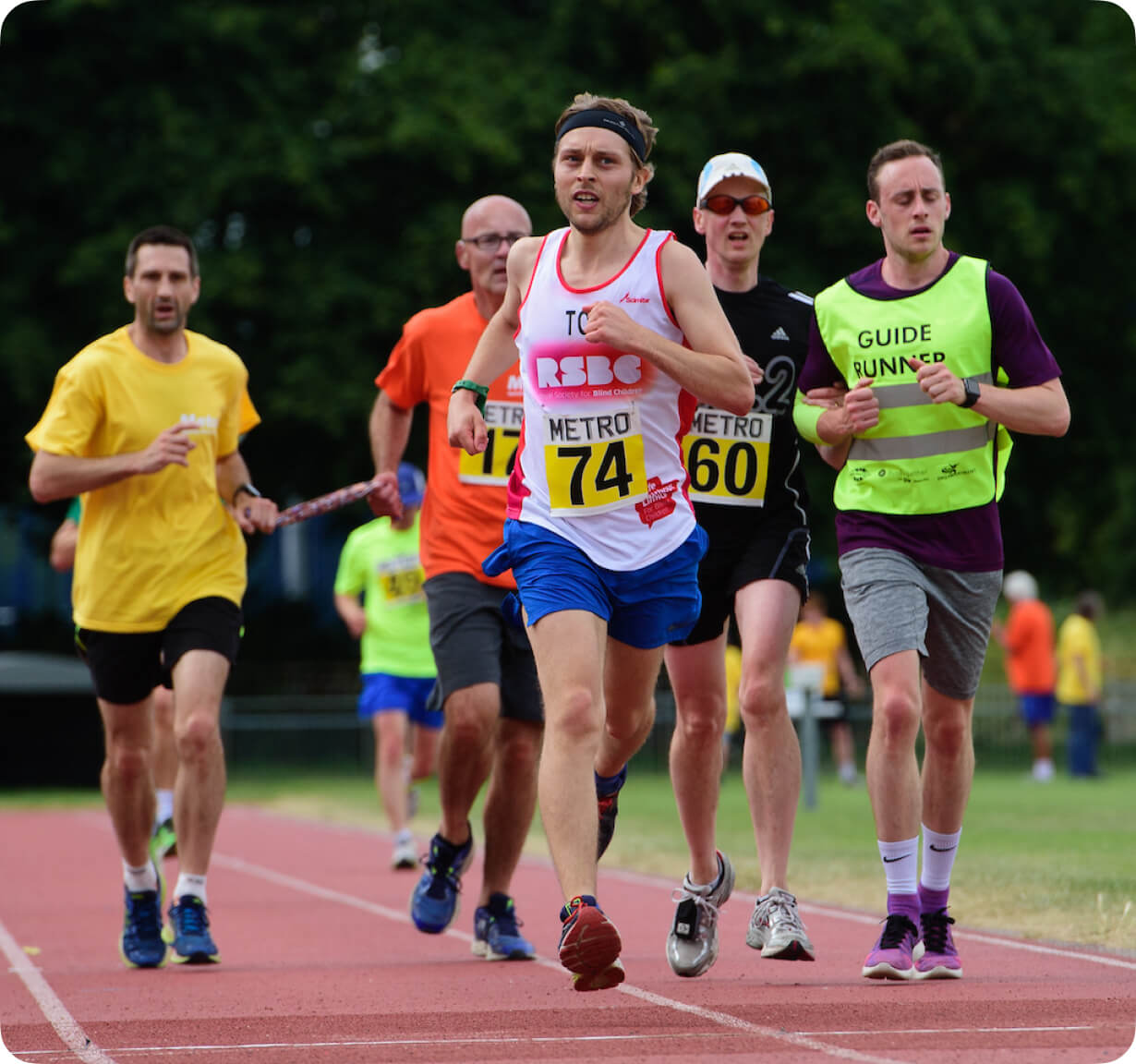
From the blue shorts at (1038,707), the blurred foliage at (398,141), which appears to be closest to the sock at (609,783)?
the blurred foliage at (398,141)

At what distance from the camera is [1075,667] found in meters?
25.0

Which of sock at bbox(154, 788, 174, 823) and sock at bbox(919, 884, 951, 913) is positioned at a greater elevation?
sock at bbox(919, 884, 951, 913)

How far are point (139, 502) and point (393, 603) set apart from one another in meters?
5.90

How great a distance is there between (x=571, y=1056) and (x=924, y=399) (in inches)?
108

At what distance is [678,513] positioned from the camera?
611cm

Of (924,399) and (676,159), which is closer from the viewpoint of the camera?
(924,399)

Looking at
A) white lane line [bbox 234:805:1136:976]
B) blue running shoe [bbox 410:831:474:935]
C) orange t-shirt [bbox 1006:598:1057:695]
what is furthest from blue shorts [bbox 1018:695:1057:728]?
blue running shoe [bbox 410:831:474:935]

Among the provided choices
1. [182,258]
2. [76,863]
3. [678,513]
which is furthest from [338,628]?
[678,513]

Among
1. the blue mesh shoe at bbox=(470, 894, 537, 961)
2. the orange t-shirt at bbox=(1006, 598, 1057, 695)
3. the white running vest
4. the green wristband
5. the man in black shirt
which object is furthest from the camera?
the orange t-shirt at bbox=(1006, 598, 1057, 695)

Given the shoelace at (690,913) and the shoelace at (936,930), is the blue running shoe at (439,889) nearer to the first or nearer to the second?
the shoelace at (690,913)

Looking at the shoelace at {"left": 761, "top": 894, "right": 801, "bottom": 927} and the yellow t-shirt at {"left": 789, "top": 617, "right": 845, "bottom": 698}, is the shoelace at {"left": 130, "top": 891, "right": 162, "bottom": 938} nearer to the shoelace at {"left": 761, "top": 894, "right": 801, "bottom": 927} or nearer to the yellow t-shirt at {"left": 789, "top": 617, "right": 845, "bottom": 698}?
the shoelace at {"left": 761, "top": 894, "right": 801, "bottom": 927}

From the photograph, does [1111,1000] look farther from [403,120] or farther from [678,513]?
[403,120]

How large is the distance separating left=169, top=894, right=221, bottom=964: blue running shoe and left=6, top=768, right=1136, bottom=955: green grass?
301 centimetres

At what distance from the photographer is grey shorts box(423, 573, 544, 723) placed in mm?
7781
